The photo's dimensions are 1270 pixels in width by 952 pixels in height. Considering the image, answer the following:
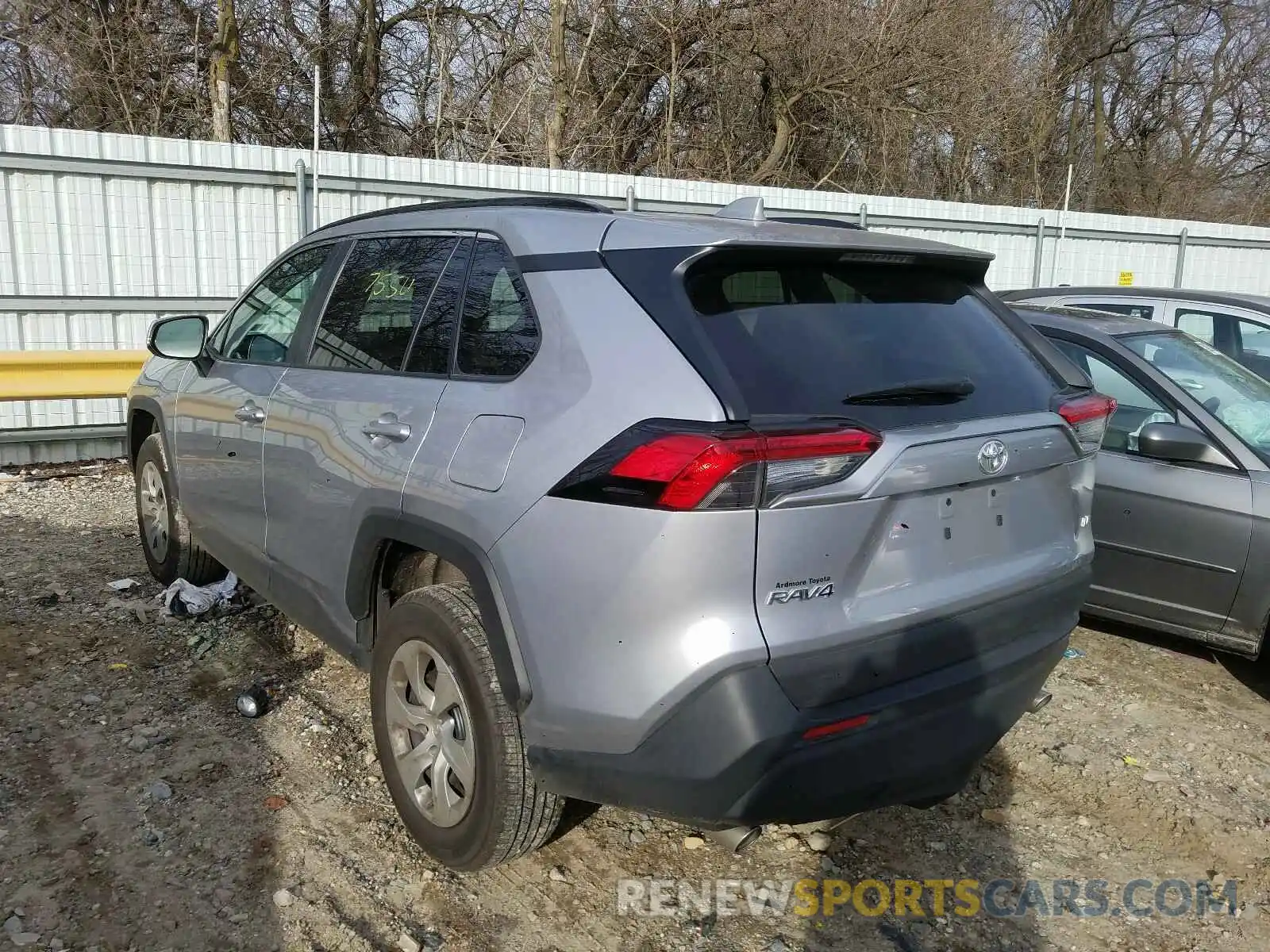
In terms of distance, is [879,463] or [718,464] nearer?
[718,464]

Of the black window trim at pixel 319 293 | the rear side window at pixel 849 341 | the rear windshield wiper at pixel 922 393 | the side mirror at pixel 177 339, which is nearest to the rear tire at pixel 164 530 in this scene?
the side mirror at pixel 177 339

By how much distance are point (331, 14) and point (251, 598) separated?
14.3m

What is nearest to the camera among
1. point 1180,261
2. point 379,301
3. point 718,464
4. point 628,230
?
point 718,464

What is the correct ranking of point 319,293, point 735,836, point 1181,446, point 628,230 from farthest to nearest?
point 1181,446 → point 319,293 → point 628,230 → point 735,836

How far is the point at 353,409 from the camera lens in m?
3.12

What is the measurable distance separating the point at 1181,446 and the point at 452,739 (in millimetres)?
3298

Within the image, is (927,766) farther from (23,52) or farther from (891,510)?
(23,52)

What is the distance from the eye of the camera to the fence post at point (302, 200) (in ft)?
28.3

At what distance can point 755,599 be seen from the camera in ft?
7.01

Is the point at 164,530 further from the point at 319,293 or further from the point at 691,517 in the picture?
the point at 691,517

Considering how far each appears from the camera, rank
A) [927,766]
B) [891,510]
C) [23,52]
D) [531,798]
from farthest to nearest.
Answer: [23,52], [531,798], [927,766], [891,510]

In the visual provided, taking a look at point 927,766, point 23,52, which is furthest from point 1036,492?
point 23,52

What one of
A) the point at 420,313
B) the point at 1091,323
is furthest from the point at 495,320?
the point at 1091,323

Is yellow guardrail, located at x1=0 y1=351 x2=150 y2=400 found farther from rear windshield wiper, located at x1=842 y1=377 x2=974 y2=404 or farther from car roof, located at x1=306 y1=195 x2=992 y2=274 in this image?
rear windshield wiper, located at x1=842 y1=377 x2=974 y2=404
